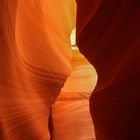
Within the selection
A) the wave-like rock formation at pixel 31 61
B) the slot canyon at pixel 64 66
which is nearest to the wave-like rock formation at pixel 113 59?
the slot canyon at pixel 64 66

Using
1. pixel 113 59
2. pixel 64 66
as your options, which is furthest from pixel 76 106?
pixel 113 59

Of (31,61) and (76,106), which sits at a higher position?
(31,61)

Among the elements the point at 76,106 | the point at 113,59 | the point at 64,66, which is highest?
the point at 113,59

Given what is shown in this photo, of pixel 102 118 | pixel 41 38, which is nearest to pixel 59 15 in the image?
pixel 41 38

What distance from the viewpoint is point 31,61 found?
3.04 feet

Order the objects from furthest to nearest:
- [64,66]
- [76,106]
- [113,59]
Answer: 1. [76,106]
2. [64,66]
3. [113,59]

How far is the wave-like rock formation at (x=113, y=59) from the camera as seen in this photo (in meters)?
0.70

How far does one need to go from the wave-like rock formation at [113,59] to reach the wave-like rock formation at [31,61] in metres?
0.14

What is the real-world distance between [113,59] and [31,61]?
24 centimetres

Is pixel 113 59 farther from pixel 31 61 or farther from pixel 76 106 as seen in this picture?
pixel 76 106

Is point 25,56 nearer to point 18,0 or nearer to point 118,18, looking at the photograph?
point 18,0

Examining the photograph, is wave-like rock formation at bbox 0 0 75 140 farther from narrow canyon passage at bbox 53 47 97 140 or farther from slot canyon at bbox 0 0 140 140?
narrow canyon passage at bbox 53 47 97 140

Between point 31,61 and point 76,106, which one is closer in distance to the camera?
point 31,61

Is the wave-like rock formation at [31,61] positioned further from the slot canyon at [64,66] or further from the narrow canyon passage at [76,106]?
the narrow canyon passage at [76,106]
